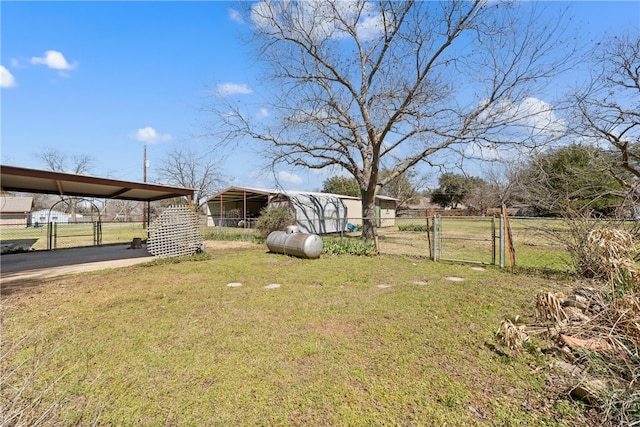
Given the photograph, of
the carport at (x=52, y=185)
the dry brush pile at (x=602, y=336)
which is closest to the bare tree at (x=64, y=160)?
the carport at (x=52, y=185)

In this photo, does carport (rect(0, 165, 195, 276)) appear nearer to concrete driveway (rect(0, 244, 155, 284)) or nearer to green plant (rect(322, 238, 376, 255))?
concrete driveway (rect(0, 244, 155, 284))

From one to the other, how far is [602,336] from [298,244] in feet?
24.1

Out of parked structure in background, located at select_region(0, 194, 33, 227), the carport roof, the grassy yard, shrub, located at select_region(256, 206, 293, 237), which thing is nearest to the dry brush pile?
the grassy yard

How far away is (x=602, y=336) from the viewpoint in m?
2.66

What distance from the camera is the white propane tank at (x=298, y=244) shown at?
9.05 metres

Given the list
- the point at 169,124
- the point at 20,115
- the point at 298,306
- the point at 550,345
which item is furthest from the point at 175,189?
the point at 550,345

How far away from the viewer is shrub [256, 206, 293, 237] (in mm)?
14219

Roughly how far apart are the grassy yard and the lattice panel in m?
3.33

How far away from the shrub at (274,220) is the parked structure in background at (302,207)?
1.45 m

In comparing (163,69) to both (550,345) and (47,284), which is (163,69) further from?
(550,345)

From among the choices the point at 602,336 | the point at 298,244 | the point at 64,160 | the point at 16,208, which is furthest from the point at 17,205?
the point at 602,336

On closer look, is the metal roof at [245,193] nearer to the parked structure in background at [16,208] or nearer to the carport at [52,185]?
the carport at [52,185]

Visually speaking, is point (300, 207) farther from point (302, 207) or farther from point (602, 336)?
point (602, 336)

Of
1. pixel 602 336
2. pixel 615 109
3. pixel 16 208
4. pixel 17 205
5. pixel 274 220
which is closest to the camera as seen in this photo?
pixel 602 336
